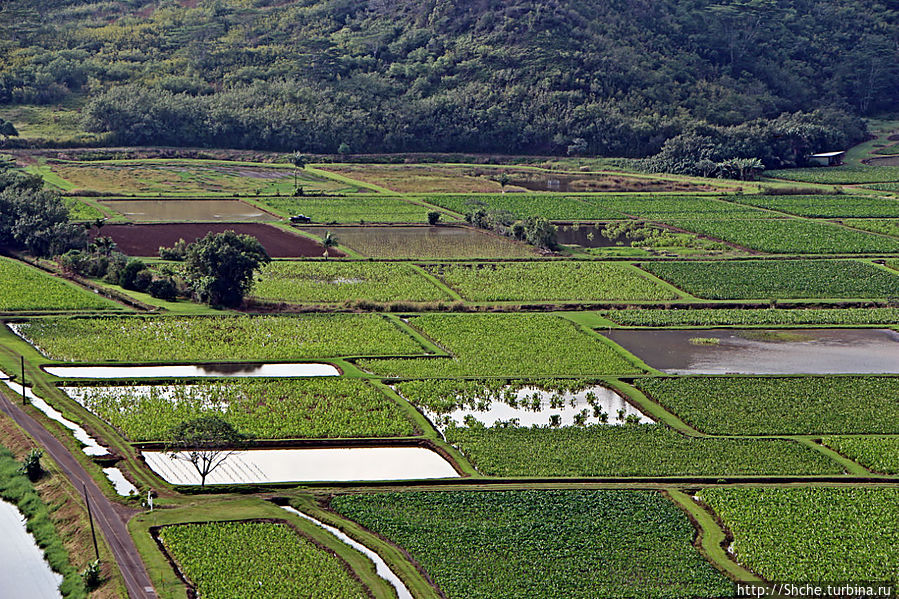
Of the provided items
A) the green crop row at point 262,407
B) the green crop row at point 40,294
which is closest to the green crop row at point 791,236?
the green crop row at point 262,407

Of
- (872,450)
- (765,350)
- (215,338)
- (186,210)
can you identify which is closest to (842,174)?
(765,350)

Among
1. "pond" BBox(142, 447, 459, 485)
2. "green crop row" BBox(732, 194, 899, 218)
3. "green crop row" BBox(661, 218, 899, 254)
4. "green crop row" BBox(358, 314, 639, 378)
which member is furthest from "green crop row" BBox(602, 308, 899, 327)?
"green crop row" BBox(732, 194, 899, 218)

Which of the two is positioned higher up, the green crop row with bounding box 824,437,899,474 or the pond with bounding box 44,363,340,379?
the pond with bounding box 44,363,340,379

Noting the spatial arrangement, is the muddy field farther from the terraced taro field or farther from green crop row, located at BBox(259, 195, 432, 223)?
green crop row, located at BBox(259, 195, 432, 223)

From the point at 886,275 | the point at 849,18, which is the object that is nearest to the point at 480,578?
the point at 886,275

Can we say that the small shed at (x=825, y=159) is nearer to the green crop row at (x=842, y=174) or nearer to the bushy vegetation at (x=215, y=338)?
the green crop row at (x=842, y=174)

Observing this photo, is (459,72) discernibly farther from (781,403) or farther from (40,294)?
(781,403)

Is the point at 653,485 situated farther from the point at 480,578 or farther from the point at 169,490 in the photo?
the point at 169,490
